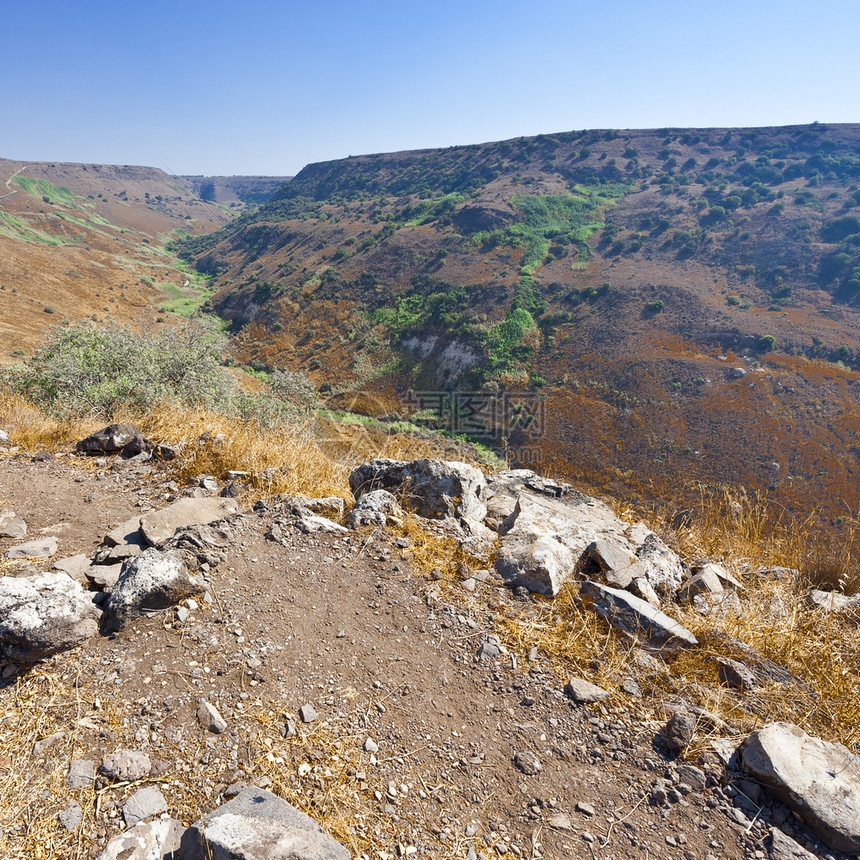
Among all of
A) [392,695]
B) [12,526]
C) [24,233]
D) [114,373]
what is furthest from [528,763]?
[24,233]

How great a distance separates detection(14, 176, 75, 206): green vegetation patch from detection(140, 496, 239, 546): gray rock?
277ft

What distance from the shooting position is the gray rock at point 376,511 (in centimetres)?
326

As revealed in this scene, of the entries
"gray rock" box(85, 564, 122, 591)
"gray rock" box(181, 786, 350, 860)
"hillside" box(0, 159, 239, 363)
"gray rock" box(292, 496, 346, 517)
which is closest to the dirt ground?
"gray rock" box(181, 786, 350, 860)

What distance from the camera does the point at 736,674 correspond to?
2.39 m

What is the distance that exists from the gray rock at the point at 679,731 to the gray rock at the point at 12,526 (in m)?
3.95

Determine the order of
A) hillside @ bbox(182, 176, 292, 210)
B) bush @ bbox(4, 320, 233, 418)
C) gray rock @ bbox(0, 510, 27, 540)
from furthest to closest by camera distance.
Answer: hillside @ bbox(182, 176, 292, 210)
bush @ bbox(4, 320, 233, 418)
gray rock @ bbox(0, 510, 27, 540)

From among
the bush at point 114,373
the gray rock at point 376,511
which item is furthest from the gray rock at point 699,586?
the bush at point 114,373

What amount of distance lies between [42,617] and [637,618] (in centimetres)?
306

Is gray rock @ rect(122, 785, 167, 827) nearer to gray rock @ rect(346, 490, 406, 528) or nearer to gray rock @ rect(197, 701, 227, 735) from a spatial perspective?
gray rock @ rect(197, 701, 227, 735)

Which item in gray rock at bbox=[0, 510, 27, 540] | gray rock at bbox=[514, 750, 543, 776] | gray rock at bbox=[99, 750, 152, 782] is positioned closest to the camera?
gray rock at bbox=[99, 750, 152, 782]

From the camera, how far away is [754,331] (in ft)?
72.3

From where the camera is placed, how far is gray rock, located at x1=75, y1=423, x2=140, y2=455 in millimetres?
4293

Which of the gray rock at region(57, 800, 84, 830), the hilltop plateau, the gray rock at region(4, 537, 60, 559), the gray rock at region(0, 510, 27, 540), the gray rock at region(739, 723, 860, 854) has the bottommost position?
the gray rock at region(739, 723, 860, 854)

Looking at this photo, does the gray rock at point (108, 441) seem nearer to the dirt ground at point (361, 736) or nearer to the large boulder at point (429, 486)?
the dirt ground at point (361, 736)
